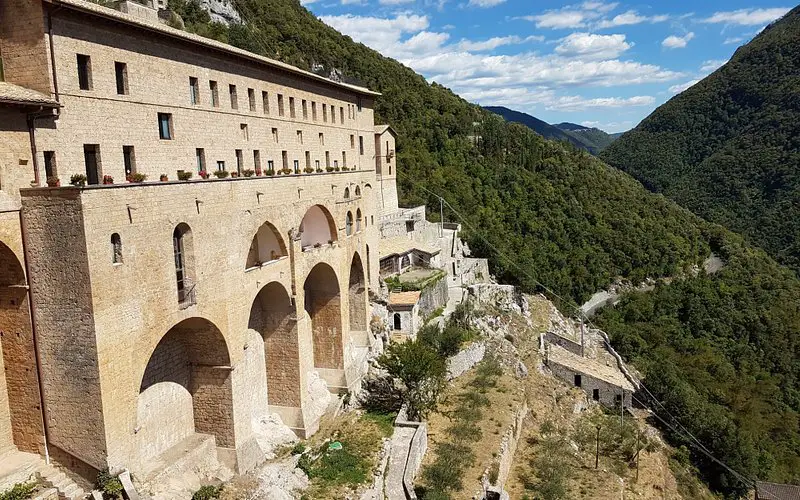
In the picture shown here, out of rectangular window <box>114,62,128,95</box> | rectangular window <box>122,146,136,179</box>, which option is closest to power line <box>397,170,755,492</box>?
rectangular window <box>122,146,136,179</box>

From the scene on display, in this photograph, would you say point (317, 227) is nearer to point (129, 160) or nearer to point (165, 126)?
point (165, 126)

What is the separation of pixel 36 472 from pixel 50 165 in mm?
8562

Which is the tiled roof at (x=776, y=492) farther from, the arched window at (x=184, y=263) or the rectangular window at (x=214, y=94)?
the rectangular window at (x=214, y=94)

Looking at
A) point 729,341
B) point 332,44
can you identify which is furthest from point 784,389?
point 332,44

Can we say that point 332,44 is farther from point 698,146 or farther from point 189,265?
point 698,146

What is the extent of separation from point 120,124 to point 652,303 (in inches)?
2783

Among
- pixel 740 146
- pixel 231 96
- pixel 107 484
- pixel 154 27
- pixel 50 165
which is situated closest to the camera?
pixel 107 484

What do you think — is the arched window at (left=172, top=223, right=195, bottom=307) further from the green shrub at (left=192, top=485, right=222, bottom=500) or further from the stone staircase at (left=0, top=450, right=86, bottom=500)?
the green shrub at (left=192, top=485, right=222, bottom=500)

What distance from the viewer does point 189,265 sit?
17578mm

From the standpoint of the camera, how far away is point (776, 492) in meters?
34.7

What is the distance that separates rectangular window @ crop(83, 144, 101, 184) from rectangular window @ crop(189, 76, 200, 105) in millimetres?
5400

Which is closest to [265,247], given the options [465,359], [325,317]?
[325,317]

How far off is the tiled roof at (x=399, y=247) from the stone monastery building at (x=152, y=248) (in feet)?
34.3

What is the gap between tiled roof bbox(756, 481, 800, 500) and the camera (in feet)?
111
